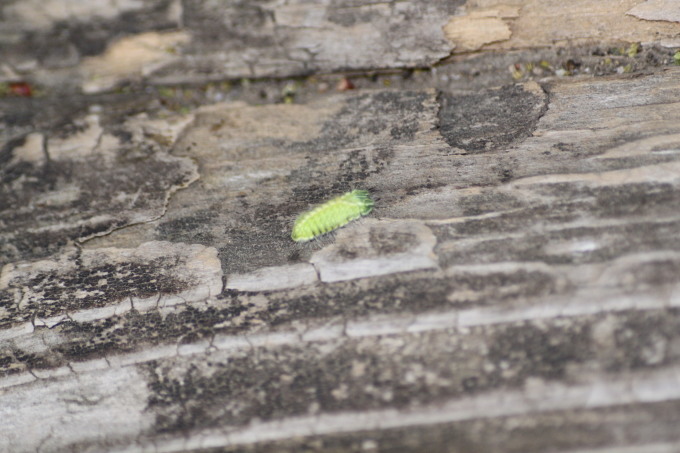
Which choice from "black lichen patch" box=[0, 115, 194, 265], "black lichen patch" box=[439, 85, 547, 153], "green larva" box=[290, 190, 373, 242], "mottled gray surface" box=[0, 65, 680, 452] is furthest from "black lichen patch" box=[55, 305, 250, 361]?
"black lichen patch" box=[439, 85, 547, 153]

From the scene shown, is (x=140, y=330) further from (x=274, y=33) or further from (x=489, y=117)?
(x=489, y=117)

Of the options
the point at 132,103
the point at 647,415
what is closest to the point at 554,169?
the point at 647,415

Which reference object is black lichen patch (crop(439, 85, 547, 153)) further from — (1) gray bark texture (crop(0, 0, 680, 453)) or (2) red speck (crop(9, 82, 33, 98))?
(2) red speck (crop(9, 82, 33, 98))

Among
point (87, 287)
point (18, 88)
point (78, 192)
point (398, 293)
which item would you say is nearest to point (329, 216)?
point (398, 293)

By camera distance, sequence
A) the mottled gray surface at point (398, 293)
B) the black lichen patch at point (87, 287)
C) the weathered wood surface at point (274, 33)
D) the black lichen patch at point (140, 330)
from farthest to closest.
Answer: the weathered wood surface at point (274, 33)
the black lichen patch at point (87, 287)
the black lichen patch at point (140, 330)
the mottled gray surface at point (398, 293)

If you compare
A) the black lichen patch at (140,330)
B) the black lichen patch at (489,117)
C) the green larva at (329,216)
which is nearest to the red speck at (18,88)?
the black lichen patch at (140,330)

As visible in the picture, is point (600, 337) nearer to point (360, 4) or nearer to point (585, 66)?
point (585, 66)

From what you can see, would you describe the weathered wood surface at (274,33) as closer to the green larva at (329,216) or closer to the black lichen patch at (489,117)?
the black lichen patch at (489,117)

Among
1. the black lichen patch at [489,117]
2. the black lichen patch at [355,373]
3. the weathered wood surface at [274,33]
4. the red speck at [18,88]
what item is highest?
the weathered wood surface at [274,33]
